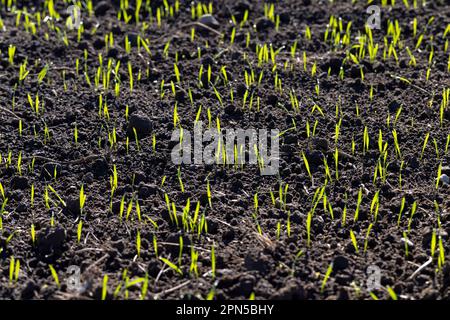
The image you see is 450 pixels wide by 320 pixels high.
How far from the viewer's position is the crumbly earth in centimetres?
296

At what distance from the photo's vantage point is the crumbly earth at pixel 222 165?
296cm

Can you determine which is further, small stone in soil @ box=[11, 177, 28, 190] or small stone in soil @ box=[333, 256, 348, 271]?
small stone in soil @ box=[11, 177, 28, 190]

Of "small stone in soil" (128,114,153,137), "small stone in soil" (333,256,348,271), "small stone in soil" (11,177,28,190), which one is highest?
"small stone in soil" (128,114,153,137)

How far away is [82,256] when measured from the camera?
3.05 meters

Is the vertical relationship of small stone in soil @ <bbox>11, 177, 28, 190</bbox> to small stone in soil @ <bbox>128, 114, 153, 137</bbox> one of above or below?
below

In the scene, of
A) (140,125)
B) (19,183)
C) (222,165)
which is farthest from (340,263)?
(19,183)

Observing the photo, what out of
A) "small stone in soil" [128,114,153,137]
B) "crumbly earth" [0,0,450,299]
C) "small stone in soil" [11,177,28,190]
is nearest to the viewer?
"crumbly earth" [0,0,450,299]

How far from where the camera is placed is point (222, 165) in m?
3.53

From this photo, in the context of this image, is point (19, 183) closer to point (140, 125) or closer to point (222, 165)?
point (140, 125)

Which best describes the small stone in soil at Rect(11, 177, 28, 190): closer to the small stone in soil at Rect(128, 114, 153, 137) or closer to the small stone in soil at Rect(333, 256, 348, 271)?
the small stone in soil at Rect(128, 114, 153, 137)

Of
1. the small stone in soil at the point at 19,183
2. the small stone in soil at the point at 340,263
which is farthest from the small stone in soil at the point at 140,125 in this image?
the small stone in soil at the point at 340,263

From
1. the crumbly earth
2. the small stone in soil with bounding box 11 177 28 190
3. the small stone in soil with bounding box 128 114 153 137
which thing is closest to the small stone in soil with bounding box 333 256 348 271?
the crumbly earth

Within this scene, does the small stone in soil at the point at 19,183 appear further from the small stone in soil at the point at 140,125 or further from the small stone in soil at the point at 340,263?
the small stone in soil at the point at 340,263

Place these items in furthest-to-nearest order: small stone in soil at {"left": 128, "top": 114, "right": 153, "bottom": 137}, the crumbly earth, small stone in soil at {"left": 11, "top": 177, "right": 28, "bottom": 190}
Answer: small stone in soil at {"left": 128, "top": 114, "right": 153, "bottom": 137}
small stone in soil at {"left": 11, "top": 177, "right": 28, "bottom": 190}
the crumbly earth
